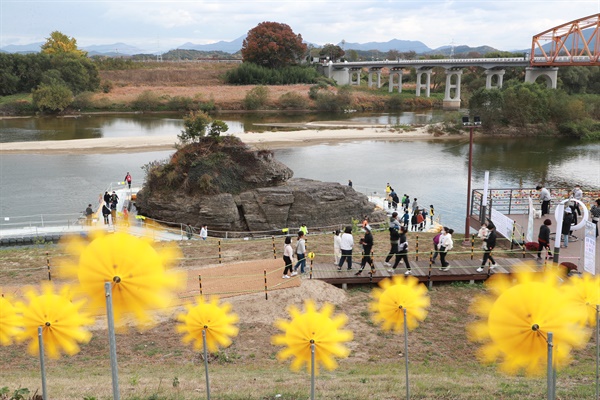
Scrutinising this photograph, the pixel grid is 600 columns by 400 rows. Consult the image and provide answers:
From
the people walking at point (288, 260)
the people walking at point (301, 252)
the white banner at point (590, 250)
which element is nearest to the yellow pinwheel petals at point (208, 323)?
the people walking at point (288, 260)

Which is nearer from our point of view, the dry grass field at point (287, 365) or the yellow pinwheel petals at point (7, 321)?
the yellow pinwheel petals at point (7, 321)

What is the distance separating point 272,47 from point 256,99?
29.6 metres

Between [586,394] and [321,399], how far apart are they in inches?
177

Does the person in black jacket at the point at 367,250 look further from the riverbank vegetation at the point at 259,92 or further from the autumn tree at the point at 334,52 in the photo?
the autumn tree at the point at 334,52

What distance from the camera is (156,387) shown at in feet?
31.1

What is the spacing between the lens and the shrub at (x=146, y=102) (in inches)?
3735

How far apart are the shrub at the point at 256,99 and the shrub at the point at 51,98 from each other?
29418 mm

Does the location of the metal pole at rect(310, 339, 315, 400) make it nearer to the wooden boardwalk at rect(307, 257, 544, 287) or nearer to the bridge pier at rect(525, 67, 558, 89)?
the wooden boardwalk at rect(307, 257, 544, 287)

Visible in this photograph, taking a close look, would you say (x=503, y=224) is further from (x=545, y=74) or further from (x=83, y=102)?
(x=83, y=102)

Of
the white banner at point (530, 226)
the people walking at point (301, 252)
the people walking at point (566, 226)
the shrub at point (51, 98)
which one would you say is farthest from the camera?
the shrub at point (51, 98)

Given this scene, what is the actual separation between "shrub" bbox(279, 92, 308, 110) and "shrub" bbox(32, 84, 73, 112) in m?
36.1

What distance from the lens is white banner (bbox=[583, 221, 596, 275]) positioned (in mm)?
14773

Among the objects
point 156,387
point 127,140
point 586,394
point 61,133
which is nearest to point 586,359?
point 586,394

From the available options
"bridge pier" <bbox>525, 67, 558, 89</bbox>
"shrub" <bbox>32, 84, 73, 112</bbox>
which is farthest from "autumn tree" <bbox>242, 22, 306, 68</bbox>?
"bridge pier" <bbox>525, 67, 558, 89</bbox>
